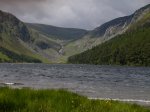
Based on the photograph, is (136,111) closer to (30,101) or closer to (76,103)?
(76,103)

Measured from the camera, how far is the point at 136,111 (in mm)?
14719

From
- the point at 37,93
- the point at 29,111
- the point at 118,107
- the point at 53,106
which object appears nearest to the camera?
the point at 29,111

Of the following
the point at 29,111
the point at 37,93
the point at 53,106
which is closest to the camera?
the point at 29,111

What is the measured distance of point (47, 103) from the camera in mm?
14375

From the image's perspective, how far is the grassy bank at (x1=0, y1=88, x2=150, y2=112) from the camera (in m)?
13.5

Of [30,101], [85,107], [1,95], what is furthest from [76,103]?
[1,95]

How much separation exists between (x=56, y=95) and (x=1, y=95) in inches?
92.3

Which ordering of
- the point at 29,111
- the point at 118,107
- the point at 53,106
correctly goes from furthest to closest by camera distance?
the point at 118,107
the point at 53,106
the point at 29,111

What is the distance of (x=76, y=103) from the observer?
14.8 meters

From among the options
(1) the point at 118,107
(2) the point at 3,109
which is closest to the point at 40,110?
(2) the point at 3,109

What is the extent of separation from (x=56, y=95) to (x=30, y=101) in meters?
1.53

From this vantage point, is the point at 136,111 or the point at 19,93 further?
the point at 19,93

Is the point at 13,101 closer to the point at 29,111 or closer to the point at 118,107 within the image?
the point at 29,111

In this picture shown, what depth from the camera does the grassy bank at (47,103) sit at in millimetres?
13477
